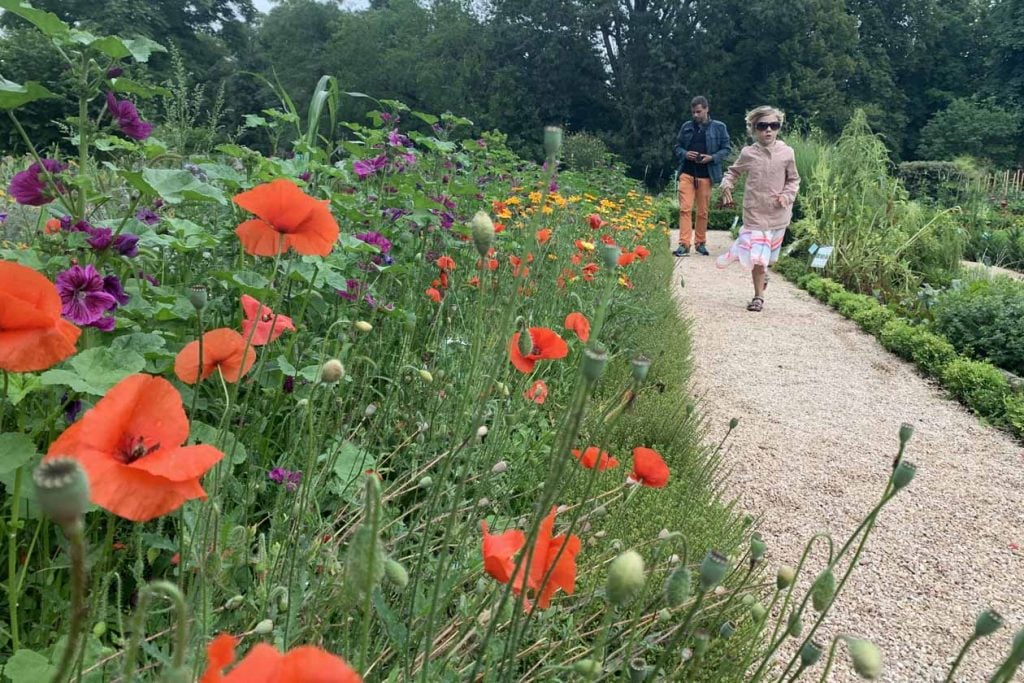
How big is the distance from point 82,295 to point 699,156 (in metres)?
8.91

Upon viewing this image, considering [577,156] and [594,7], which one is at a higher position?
[594,7]

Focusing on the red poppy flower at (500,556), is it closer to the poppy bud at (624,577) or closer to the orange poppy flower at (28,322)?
the poppy bud at (624,577)

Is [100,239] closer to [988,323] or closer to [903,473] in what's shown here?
[903,473]

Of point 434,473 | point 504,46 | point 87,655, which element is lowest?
point 434,473

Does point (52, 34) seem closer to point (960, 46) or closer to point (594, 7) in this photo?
point (594, 7)

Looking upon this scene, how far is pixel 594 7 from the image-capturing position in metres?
28.2

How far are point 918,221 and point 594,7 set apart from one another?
894 inches

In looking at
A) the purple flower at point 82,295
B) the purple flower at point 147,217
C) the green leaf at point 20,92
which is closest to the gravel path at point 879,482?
the purple flower at point 82,295

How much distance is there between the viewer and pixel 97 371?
1.08 metres

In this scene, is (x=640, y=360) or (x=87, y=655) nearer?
(x=640, y=360)

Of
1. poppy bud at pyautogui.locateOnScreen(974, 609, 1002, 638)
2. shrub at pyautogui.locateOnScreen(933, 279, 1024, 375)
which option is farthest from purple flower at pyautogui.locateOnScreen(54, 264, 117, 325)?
shrub at pyautogui.locateOnScreen(933, 279, 1024, 375)

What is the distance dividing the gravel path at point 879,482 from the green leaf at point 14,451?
2040 mm

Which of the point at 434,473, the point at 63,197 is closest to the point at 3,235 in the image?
the point at 63,197

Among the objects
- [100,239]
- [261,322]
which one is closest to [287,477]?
[261,322]
